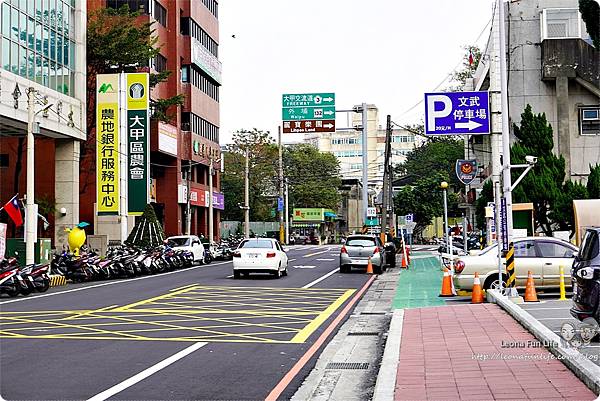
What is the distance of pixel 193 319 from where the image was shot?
1702 cm

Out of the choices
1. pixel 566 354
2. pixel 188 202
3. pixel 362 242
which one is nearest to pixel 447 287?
pixel 566 354

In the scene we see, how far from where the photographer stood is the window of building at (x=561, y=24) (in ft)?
123

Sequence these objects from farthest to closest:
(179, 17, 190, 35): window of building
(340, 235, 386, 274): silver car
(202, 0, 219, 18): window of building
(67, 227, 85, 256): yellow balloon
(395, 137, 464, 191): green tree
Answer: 1. (395, 137, 464, 191): green tree
2. (202, 0, 219, 18): window of building
3. (179, 17, 190, 35): window of building
4. (67, 227, 85, 256): yellow balloon
5. (340, 235, 386, 274): silver car

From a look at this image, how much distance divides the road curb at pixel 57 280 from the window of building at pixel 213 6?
41982 millimetres

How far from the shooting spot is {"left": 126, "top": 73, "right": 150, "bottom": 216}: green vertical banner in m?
41.8

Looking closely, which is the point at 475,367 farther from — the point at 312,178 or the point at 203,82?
the point at 312,178

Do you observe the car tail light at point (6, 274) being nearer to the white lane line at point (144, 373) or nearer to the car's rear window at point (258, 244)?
the car's rear window at point (258, 244)

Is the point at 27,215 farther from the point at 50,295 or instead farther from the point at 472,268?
the point at 472,268

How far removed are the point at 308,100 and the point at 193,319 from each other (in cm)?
2690

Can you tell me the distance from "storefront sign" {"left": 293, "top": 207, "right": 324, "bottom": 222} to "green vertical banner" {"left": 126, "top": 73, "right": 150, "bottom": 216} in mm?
49345

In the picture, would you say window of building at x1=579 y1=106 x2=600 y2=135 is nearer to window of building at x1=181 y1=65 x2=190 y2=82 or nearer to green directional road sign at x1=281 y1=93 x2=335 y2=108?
green directional road sign at x1=281 y1=93 x2=335 y2=108

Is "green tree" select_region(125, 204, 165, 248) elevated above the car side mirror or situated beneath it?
elevated above

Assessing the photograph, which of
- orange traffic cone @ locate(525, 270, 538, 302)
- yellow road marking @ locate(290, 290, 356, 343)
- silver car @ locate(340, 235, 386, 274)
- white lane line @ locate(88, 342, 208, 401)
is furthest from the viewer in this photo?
silver car @ locate(340, 235, 386, 274)

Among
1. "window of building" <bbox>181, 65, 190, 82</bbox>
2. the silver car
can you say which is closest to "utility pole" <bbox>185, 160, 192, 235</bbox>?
"window of building" <bbox>181, 65, 190, 82</bbox>
